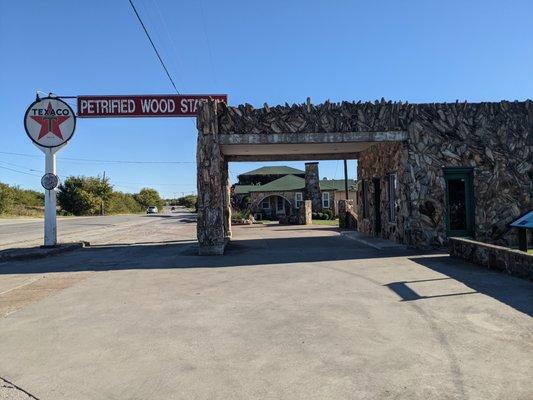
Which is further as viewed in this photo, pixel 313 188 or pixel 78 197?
pixel 78 197

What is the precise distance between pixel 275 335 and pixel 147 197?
110m

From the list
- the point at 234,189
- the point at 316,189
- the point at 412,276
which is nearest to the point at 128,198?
the point at 234,189

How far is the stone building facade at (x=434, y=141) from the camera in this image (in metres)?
14.5

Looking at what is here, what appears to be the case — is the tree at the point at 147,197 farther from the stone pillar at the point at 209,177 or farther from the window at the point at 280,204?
the stone pillar at the point at 209,177

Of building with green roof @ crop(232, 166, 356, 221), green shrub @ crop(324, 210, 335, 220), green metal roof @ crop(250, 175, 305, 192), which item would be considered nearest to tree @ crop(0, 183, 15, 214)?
building with green roof @ crop(232, 166, 356, 221)

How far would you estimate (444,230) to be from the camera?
1437cm

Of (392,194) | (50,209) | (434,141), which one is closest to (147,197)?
(50,209)

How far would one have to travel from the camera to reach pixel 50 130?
17.2m

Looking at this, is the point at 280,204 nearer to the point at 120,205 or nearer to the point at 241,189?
the point at 241,189

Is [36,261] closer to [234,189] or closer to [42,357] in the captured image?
[42,357]

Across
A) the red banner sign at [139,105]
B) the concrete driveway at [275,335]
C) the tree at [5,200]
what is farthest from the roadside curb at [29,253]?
the tree at [5,200]

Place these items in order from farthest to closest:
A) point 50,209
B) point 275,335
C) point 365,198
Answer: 1. point 365,198
2. point 50,209
3. point 275,335

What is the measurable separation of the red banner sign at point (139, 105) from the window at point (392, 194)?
269 inches

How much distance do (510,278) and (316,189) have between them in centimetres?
3508
